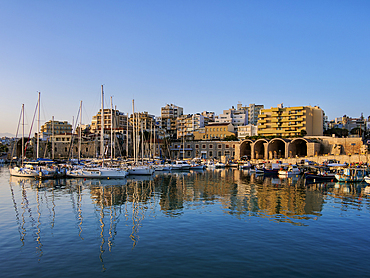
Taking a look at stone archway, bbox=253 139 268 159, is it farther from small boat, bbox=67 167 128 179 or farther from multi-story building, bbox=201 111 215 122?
small boat, bbox=67 167 128 179

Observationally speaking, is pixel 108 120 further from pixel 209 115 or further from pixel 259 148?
pixel 259 148

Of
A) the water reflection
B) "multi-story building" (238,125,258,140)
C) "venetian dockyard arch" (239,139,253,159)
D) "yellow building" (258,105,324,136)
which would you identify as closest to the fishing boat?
the water reflection

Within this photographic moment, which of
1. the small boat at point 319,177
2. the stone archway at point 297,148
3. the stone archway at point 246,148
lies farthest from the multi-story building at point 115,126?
the small boat at point 319,177

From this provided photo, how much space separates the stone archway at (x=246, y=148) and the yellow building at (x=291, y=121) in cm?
599

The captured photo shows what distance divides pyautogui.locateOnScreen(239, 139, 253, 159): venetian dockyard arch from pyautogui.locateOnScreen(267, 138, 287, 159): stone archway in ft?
20.4

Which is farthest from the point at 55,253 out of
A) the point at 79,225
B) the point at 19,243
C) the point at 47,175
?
the point at 47,175

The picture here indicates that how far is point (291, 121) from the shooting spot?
92062 mm

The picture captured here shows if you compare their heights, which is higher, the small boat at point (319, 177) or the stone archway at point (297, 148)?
the stone archway at point (297, 148)

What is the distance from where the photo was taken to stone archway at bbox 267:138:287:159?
87312 millimetres

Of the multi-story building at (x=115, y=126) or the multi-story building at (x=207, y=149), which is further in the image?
the multi-story building at (x=207, y=149)

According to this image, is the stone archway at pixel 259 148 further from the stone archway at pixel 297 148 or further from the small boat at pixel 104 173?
the small boat at pixel 104 173

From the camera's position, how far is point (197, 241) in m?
15.2

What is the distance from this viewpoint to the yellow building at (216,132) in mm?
108494

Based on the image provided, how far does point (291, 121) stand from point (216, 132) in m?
27.7
